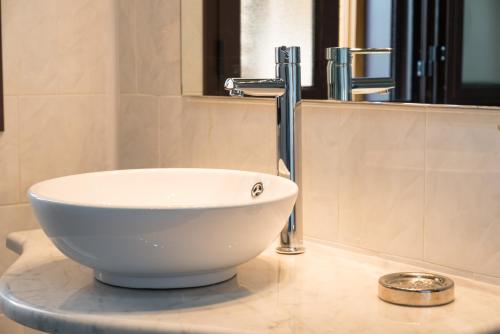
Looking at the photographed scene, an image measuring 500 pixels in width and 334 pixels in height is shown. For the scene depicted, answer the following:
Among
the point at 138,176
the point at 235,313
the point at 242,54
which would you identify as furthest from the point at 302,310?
the point at 242,54

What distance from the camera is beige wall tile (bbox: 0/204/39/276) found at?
205 cm

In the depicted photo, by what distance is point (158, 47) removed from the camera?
2107 mm

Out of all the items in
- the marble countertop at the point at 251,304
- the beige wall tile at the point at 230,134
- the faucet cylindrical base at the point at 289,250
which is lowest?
the marble countertop at the point at 251,304

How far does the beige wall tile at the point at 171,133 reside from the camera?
2070 mm

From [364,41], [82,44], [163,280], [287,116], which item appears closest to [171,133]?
[82,44]

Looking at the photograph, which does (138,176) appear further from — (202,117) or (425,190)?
(425,190)

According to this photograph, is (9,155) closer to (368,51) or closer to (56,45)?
(56,45)

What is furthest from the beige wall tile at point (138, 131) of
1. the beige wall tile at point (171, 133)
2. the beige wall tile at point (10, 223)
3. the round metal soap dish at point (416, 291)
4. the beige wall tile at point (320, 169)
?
the round metal soap dish at point (416, 291)

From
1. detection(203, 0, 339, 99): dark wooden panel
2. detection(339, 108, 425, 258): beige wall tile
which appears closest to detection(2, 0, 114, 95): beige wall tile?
detection(203, 0, 339, 99): dark wooden panel

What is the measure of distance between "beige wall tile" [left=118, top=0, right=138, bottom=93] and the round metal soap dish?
1.07 meters

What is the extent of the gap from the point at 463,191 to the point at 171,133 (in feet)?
2.85

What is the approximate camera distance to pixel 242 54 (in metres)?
1.88

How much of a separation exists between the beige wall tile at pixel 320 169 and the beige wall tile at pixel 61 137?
2.24 ft

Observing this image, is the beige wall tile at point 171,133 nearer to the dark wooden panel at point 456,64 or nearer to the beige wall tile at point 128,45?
the beige wall tile at point 128,45
